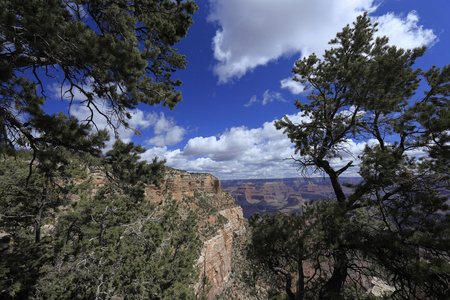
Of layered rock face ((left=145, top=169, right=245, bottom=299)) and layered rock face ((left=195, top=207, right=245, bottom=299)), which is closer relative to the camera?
layered rock face ((left=195, top=207, right=245, bottom=299))

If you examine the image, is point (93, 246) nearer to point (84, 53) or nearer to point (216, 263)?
point (84, 53)

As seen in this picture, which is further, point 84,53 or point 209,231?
point 209,231

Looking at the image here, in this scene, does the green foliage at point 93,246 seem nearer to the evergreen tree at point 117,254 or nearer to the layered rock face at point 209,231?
the evergreen tree at point 117,254

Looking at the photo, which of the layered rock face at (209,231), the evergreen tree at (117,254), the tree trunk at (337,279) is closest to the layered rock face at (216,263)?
the layered rock face at (209,231)

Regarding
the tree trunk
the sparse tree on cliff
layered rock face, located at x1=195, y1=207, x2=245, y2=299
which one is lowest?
layered rock face, located at x1=195, y1=207, x2=245, y2=299

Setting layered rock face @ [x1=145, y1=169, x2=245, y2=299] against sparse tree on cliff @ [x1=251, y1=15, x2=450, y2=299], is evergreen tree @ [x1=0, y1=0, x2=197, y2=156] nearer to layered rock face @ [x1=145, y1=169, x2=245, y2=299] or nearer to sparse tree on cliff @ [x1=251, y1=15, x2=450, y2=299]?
sparse tree on cliff @ [x1=251, y1=15, x2=450, y2=299]

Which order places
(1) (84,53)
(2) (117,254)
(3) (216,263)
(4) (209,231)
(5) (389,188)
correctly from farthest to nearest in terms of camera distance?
1. (4) (209,231)
2. (3) (216,263)
3. (2) (117,254)
4. (5) (389,188)
5. (1) (84,53)

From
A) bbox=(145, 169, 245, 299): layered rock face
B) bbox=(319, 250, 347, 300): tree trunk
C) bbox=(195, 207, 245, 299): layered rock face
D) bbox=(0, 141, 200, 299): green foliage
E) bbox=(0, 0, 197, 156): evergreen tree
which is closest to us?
bbox=(0, 0, 197, 156): evergreen tree

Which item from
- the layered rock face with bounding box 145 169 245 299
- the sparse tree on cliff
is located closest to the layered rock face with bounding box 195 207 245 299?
the layered rock face with bounding box 145 169 245 299

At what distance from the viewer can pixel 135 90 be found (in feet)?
12.4

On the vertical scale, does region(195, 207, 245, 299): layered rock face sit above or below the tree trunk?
below

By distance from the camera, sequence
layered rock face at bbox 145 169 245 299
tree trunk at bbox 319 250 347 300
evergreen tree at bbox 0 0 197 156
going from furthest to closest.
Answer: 1. layered rock face at bbox 145 169 245 299
2. tree trunk at bbox 319 250 347 300
3. evergreen tree at bbox 0 0 197 156

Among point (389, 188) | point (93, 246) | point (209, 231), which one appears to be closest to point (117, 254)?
point (93, 246)

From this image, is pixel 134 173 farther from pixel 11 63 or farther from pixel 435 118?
pixel 435 118
